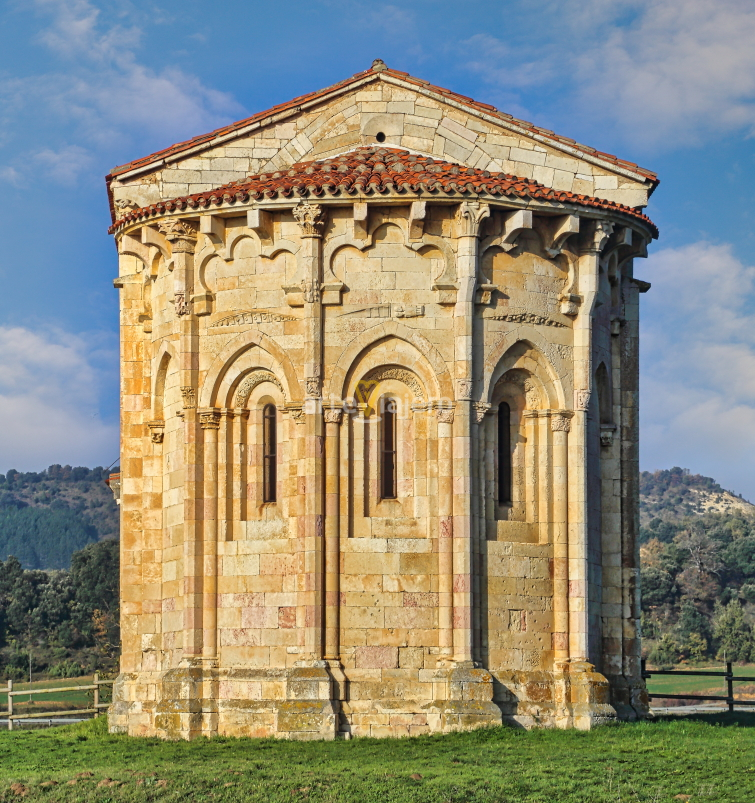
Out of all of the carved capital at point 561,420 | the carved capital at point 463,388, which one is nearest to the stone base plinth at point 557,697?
the carved capital at point 561,420

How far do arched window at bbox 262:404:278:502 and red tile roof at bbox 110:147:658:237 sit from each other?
379 cm

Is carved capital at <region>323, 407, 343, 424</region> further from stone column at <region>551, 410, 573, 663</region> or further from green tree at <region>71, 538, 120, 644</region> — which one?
green tree at <region>71, 538, 120, 644</region>

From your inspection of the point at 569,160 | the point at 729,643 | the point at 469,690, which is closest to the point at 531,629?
the point at 469,690

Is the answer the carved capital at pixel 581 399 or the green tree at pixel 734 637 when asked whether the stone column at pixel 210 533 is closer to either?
the carved capital at pixel 581 399

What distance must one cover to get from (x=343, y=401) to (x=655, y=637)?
167 ft

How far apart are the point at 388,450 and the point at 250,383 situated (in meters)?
2.75

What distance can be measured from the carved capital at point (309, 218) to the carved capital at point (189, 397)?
3.48 meters

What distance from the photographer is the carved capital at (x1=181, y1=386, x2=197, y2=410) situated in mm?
27484

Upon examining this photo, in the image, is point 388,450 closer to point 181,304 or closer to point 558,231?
point 181,304

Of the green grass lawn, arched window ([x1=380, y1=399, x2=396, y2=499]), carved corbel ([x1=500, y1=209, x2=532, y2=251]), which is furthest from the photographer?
arched window ([x1=380, y1=399, x2=396, y2=499])

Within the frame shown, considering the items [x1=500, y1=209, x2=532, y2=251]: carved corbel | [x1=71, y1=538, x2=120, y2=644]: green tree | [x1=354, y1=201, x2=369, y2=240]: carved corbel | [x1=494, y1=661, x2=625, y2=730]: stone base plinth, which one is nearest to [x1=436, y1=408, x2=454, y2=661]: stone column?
[x1=494, y1=661, x2=625, y2=730]: stone base plinth

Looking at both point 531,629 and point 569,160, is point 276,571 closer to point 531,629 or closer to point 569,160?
point 531,629

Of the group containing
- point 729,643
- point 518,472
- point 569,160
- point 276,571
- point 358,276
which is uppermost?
point 569,160

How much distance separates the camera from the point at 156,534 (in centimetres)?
2906
